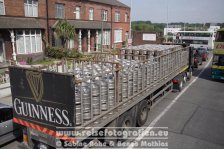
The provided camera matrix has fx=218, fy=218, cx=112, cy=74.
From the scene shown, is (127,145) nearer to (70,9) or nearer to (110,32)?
(70,9)

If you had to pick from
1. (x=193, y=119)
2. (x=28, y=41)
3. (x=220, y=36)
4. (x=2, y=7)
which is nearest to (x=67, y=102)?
(x=193, y=119)

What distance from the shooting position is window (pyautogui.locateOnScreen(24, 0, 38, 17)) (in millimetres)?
24189

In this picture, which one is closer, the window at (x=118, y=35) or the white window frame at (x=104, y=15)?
the white window frame at (x=104, y=15)

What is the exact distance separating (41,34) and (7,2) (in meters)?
5.24

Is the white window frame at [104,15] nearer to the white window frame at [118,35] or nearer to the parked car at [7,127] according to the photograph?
the white window frame at [118,35]

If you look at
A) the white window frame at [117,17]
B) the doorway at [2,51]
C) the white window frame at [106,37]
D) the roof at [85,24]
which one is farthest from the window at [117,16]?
the doorway at [2,51]

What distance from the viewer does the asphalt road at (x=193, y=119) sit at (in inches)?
325

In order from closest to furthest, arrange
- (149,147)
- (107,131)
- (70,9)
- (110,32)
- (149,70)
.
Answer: (107,131) → (149,147) → (149,70) → (70,9) → (110,32)

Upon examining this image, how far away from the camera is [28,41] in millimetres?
24047

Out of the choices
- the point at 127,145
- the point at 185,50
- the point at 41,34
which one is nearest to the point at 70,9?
the point at 41,34

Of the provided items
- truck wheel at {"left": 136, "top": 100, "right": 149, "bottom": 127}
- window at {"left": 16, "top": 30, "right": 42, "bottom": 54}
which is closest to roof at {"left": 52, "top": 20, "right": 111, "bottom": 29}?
window at {"left": 16, "top": 30, "right": 42, "bottom": 54}

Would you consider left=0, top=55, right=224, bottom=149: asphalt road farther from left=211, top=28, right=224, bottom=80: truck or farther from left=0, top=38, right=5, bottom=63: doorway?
left=0, top=38, right=5, bottom=63: doorway

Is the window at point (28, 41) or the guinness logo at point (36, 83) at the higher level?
the window at point (28, 41)

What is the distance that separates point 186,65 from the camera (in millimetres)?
17062
